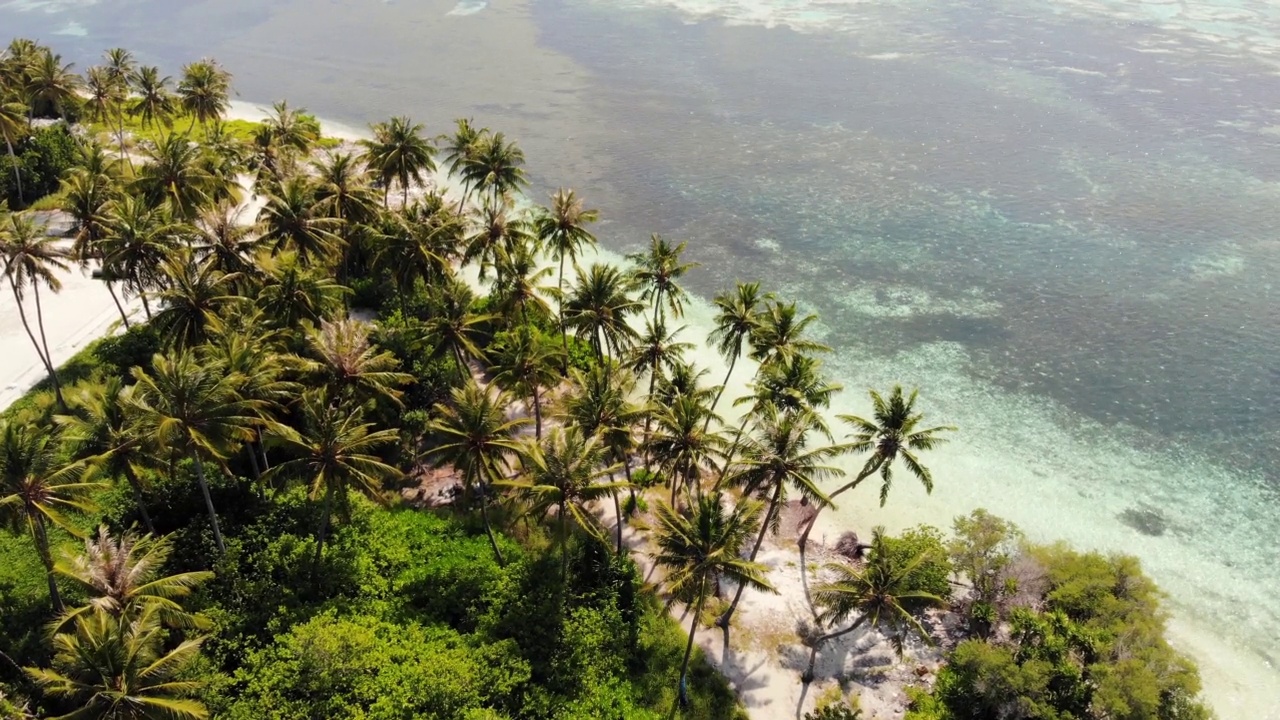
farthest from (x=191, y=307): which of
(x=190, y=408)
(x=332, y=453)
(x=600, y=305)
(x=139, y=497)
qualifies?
(x=600, y=305)

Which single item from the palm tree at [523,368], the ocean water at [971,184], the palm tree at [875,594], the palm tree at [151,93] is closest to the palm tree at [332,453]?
the palm tree at [523,368]

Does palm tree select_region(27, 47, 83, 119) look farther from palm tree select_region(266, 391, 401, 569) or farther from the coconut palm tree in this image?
the coconut palm tree

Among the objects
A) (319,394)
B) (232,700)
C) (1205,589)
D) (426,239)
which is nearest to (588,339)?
(426,239)

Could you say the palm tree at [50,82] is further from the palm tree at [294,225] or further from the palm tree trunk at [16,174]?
the palm tree at [294,225]

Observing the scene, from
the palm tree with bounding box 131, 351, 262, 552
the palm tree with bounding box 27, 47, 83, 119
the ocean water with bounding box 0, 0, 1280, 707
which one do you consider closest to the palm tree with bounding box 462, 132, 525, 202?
the ocean water with bounding box 0, 0, 1280, 707

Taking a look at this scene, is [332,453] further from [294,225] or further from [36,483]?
[294,225]
